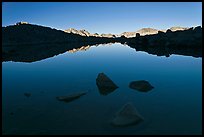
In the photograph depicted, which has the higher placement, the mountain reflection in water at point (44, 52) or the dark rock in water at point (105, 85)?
the dark rock in water at point (105, 85)

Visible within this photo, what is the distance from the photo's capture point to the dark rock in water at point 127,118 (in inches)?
432

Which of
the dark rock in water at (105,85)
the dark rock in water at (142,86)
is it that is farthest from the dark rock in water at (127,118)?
the dark rock in water at (142,86)

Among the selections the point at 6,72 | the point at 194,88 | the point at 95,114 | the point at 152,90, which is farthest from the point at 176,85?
the point at 6,72

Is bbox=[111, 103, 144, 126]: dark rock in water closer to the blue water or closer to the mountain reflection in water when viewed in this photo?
the blue water

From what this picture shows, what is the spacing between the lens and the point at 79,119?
39.4 ft

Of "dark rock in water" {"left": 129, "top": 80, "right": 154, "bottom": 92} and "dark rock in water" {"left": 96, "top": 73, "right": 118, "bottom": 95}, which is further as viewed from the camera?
"dark rock in water" {"left": 96, "top": 73, "right": 118, "bottom": 95}

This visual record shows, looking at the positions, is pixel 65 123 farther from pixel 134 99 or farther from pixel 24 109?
pixel 134 99

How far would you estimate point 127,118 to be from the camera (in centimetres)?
1120

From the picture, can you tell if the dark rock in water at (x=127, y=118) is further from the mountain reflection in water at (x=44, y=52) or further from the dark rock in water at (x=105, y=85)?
the mountain reflection in water at (x=44, y=52)

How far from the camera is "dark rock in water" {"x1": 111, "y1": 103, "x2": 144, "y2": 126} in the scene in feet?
36.0

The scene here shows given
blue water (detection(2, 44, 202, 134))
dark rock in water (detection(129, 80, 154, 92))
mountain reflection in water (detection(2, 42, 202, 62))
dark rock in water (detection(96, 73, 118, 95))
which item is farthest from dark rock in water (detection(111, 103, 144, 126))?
mountain reflection in water (detection(2, 42, 202, 62))

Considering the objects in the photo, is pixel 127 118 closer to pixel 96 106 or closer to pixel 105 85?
pixel 96 106

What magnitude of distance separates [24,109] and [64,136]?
15.3 ft

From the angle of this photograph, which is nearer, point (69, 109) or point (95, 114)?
point (95, 114)
